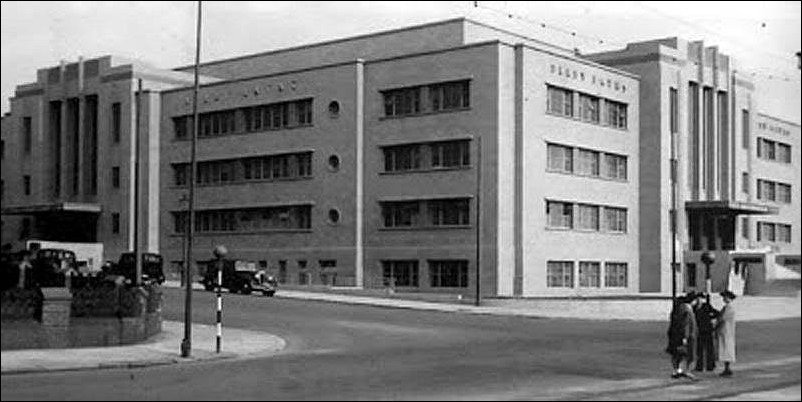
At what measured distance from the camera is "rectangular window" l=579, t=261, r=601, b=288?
61481 mm

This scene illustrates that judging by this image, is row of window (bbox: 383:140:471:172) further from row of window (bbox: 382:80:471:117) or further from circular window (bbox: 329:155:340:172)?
circular window (bbox: 329:155:340:172)

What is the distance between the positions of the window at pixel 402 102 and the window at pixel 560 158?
813cm

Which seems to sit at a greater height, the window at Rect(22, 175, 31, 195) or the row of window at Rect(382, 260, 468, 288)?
the window at Rect(22, 175, 31, 195)

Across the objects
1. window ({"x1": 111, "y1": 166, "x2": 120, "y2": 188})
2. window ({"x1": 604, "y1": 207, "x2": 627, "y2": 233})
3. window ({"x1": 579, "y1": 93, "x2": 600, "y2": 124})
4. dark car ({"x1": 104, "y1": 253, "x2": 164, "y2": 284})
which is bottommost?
dark car ({"x1": 104, "y1": 253, "x2": 164, "y2": 284})

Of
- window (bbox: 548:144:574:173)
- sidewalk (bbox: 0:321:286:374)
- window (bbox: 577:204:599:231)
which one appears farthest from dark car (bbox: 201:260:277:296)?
sidewalk (bbox: 0:321:286:374)

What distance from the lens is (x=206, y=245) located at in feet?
205

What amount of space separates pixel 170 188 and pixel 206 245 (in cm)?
3670

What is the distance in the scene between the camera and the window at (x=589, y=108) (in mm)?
55709

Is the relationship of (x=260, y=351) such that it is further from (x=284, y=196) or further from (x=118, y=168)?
(x=284, y=196)

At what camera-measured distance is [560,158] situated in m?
63.2

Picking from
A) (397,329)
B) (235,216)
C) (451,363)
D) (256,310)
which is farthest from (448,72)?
(451,363)

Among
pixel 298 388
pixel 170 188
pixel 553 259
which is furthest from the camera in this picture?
pixel 553 259

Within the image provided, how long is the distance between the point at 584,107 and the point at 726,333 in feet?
140

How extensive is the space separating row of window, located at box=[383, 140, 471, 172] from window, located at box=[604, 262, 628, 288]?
1005 cm
